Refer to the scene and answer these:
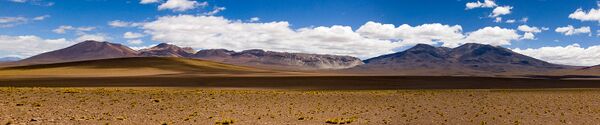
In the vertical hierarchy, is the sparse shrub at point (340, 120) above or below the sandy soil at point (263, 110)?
below

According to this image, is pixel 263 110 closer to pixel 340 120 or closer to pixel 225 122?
pixel 340 120

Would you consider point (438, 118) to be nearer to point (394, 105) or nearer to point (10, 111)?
point (394, 105)

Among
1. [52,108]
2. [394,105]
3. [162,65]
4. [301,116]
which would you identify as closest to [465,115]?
[394,105]

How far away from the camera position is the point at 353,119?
78.7 feet

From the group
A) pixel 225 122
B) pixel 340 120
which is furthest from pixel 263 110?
pixel 225 122

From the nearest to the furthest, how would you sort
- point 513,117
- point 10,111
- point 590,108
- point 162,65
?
point 10,111, point 513,117, point 590,108, point 162,65

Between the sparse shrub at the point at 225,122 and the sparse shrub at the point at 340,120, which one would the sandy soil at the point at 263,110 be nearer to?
the sparse shrub at the point at 340,120

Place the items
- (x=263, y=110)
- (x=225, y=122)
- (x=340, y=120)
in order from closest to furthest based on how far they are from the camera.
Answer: (x=225, y=122) < (x=340, y=120) < (x=263, y=110)

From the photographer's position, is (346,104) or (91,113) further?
(346,104)

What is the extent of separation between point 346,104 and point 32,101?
17010mm

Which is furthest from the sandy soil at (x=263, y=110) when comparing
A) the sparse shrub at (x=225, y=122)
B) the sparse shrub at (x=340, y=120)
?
the sparse shrub at (x=225, y=122)

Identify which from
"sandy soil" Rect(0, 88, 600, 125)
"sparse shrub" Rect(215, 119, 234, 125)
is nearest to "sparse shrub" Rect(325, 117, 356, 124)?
"sandy soil" Rect(0, 88, 600, 125)

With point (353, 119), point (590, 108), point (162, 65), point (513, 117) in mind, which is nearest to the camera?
point (353, 119)

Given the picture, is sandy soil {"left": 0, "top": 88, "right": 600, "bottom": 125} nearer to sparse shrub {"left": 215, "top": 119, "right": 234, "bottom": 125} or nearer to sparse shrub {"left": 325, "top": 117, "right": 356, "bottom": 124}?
sparse shrub {"left": 325, "top": 117, "right": 356, "bottom": 124}
